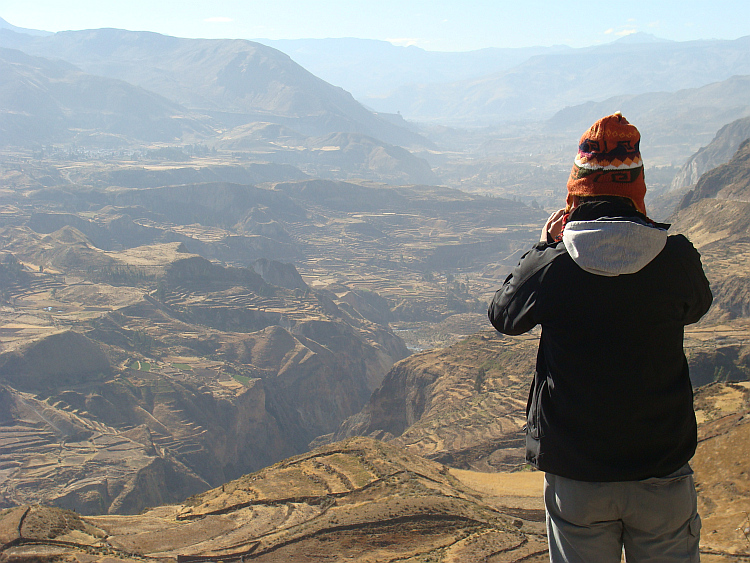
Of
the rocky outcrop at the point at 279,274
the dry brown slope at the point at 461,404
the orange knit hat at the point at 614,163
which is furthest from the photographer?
the rocky outcrop at the point at 279,274

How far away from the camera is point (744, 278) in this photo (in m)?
37.1

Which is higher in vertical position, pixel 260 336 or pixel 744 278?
pixel 744 278

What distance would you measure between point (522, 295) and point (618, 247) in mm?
489

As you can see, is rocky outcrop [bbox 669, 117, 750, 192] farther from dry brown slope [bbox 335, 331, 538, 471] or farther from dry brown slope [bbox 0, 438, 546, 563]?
dry brown slope [bbox 0, 438, 546, 563]

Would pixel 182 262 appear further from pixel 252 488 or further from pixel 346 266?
pixel 252 488

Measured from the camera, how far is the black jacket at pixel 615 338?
306 cm

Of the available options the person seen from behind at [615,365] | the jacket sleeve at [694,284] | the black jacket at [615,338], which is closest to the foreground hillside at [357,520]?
the person seen from behind at [615,365]

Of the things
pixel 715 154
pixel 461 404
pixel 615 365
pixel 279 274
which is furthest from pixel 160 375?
pixel 715 154

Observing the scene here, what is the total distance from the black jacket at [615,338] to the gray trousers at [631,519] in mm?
70

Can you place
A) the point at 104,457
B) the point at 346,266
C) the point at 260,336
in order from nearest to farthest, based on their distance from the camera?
the point at 104,457 → the point at 260,336 → the point at 346,266

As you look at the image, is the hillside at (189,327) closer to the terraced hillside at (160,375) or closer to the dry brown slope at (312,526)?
the terraced hillside at (160,375)

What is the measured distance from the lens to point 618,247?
302 cm

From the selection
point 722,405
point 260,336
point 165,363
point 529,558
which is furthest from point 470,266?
point 529,558

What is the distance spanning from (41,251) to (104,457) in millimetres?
44129
